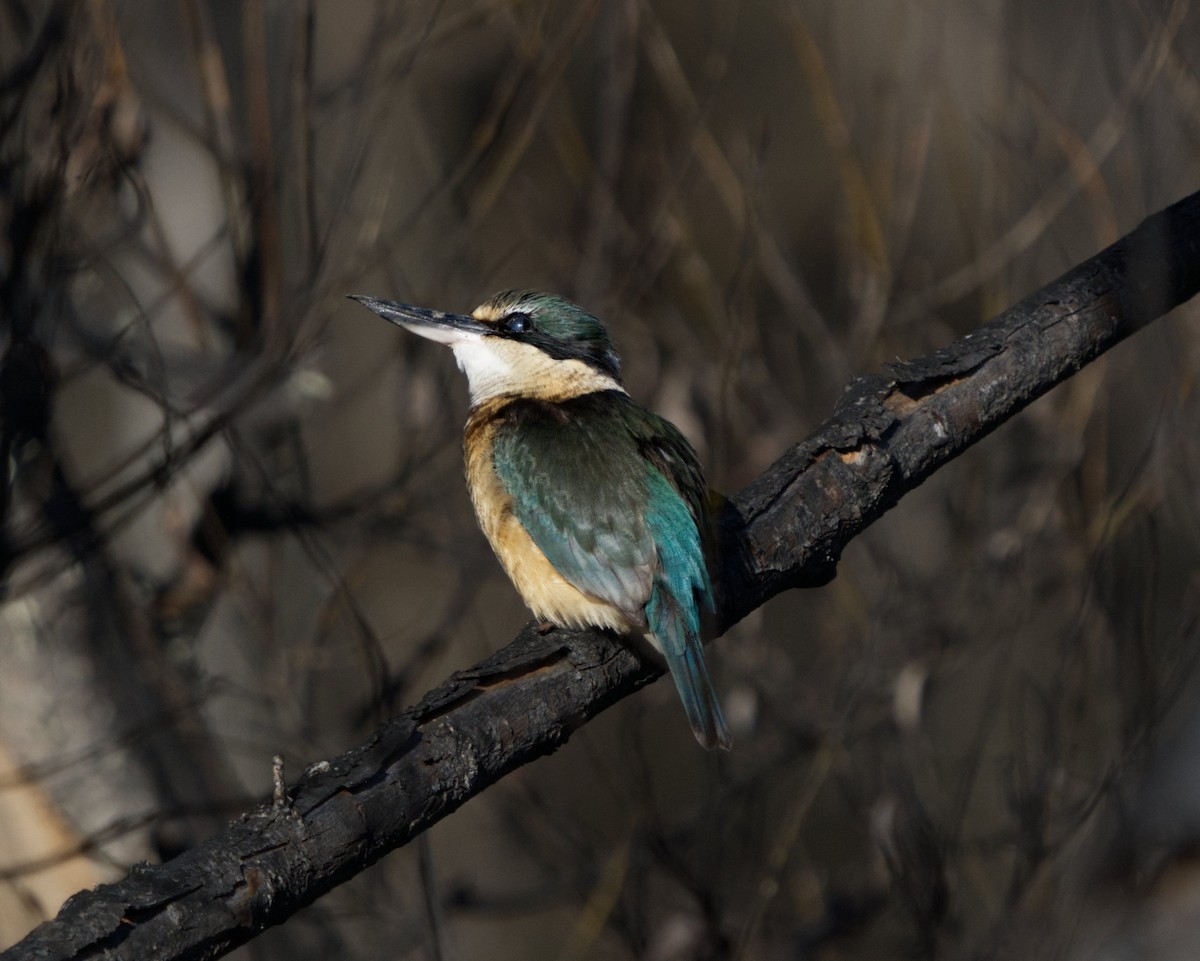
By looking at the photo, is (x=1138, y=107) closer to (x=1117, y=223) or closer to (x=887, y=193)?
(x=1117, y=223)

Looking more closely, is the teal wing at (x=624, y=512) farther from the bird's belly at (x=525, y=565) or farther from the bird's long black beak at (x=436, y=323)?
the bird's long black beak at (x=436, y=323)

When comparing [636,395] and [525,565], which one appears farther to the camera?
[636,395]

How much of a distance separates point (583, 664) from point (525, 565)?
1.75ft

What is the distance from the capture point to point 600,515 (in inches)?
116

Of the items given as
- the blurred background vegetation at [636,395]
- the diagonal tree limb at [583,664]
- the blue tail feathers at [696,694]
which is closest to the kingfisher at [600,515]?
the blue tail feathers at [696,694]

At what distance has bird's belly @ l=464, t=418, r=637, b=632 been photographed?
286 centimetres

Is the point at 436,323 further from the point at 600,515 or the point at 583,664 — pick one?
the point at 583,664

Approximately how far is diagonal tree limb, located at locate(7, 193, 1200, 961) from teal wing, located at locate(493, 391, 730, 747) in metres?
0.11

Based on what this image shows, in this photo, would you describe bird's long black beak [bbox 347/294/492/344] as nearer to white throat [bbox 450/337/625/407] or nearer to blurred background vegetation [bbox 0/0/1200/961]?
Answer: white throat [bbox 450/337/625/407]

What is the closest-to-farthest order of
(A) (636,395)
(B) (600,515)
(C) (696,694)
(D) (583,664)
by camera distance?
1. (D) (583,664)
2. (C) (696,694)
3. (B) (600,515)
4. (A) (636,395)

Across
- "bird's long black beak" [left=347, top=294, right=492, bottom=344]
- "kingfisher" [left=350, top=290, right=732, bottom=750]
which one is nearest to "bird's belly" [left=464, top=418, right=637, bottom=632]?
"kingfisher" [left=350, top=290, right=732, bottom=750]

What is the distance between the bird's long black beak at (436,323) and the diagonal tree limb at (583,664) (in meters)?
1.11

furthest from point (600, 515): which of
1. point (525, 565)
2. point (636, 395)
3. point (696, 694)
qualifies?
point (636, 395)

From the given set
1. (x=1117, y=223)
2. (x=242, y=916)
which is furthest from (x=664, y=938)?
(x=1117, y=223)
